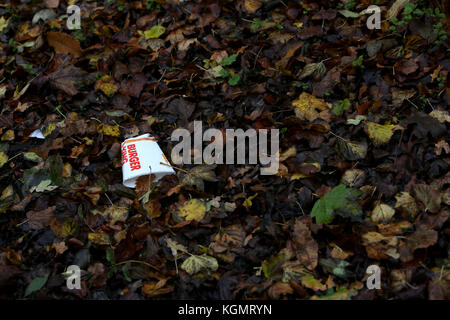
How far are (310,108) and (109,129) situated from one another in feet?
4.13

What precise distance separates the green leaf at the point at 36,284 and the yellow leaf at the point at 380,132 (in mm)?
1836

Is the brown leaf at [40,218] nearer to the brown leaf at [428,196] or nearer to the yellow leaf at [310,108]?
the yellow leaf at [310,108]

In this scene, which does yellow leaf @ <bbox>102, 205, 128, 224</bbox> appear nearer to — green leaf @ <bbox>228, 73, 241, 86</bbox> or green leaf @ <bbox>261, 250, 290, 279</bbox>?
green leaf @ <bbox>261, 250, 290, 279</bbox>

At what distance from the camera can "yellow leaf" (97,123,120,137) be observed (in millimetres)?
2443

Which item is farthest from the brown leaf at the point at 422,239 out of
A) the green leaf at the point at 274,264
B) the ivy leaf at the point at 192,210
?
the ivy leaf at the point at 192,210

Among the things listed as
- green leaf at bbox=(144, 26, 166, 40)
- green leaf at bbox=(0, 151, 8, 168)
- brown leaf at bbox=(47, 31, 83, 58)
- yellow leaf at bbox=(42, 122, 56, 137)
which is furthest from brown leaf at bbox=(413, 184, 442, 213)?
brown leaf at bbox=(47, 31, 83, 58)

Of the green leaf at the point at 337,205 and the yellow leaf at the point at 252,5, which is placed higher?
the yellow leaf at the point at 252,5

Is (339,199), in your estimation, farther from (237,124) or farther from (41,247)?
(41,247)

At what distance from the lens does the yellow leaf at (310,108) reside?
2312 mm

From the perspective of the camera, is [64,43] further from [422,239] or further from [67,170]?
[422,239]

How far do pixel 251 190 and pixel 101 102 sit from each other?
1.27 m

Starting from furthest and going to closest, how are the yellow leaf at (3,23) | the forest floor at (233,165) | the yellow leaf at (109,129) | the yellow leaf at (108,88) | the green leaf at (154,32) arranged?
1. the yellow leaf at (3,23)
2. the green leaf at (154,32)
3. the yellow leaf at (108,88)
4. the yellow leaf at (109,129)
5. the forest floor at (233,165)

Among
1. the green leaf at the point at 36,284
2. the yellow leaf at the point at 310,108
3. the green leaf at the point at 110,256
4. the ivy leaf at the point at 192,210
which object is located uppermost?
the yellow leaf at the point at 310,108

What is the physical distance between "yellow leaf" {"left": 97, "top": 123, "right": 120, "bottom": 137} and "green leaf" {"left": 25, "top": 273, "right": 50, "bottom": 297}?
3.08ft
